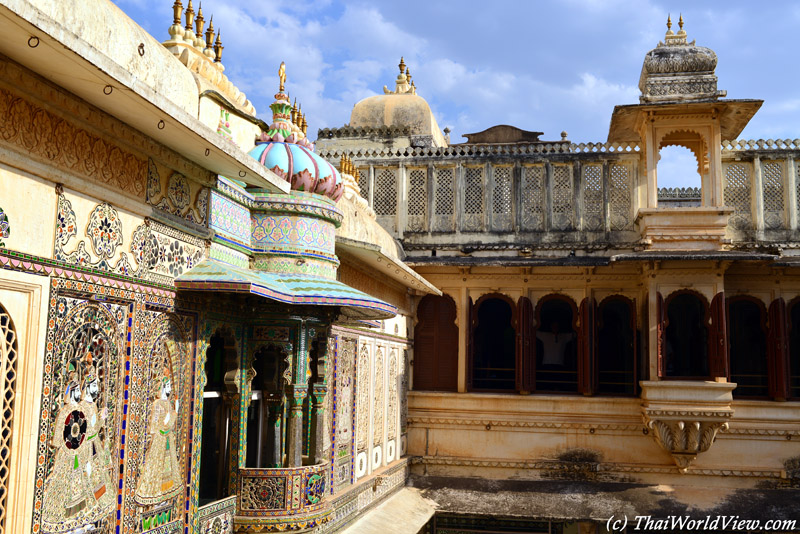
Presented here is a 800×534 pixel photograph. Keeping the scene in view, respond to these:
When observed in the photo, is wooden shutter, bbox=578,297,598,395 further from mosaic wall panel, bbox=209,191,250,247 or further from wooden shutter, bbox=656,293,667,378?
mosaic wall panel, bbox=209,191,250,247

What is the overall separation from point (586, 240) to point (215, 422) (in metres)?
8.98

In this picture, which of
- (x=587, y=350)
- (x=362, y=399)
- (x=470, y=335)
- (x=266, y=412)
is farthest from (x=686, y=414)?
(x=266, y=412)

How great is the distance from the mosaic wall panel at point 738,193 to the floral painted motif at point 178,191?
36.8 ft

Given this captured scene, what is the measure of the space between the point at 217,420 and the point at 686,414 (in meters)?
8.60

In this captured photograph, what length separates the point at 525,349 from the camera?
48.4ft

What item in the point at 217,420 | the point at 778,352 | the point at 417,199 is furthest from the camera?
the point at 417,199

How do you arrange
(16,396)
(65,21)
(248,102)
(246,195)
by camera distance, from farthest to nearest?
1. (248,102)
2. (246,195)
3. (65,21)
4. (16,396)

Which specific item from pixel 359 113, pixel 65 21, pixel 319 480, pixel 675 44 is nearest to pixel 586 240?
pixel 675 44

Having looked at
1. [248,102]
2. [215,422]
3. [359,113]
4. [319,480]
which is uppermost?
[359,113]

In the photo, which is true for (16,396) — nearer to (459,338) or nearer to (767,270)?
(459,338)

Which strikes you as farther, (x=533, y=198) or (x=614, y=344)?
(x=614, y=344)

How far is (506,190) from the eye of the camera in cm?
1534

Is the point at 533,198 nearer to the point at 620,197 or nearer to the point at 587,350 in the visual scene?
the point at 620,197

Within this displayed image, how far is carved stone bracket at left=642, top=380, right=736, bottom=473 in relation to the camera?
43.1 feet
